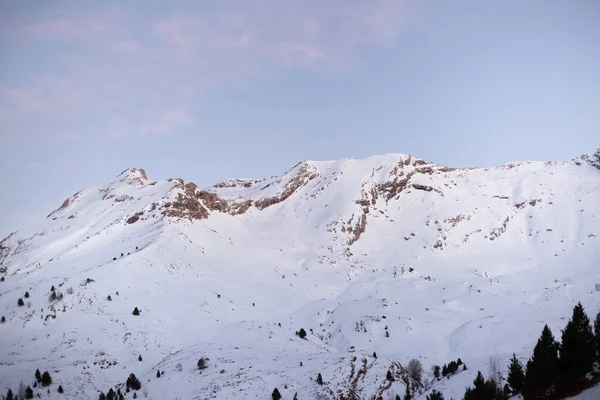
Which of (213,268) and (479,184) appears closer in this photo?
(213,268)

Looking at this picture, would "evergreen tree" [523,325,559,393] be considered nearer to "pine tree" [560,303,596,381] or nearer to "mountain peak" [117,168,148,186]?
"pine tree" [560,303,596,381]

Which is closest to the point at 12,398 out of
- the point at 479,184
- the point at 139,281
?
the point at 139,281

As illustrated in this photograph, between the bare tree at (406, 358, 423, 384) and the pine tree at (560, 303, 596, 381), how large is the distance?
51.9 feet

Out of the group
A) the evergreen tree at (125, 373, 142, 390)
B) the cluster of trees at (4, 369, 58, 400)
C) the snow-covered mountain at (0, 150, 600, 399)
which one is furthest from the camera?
the snow-covered mountain at (0, 150, 600, 399)

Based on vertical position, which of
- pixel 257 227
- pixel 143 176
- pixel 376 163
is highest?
pixel 143 176

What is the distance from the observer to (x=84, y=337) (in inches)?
1982

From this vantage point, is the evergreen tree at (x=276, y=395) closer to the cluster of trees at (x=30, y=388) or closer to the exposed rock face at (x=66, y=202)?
the cluster of trees at (x=30, y=388)

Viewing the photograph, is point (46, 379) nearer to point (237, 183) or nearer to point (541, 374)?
point (541, 374)

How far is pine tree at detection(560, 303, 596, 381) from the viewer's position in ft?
106

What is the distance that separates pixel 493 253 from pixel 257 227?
2320 inches

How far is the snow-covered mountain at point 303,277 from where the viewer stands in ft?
150

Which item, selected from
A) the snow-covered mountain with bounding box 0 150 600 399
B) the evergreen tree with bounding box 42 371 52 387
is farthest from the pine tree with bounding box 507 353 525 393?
the evergreen tree with bounding box 42 371 52 387

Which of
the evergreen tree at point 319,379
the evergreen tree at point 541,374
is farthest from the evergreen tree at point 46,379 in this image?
the evergreen tree at point 541,374

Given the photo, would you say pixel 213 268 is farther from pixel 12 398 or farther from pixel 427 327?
pixel 12 398
